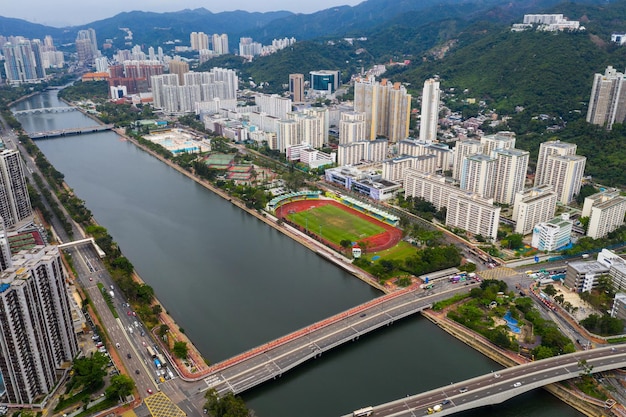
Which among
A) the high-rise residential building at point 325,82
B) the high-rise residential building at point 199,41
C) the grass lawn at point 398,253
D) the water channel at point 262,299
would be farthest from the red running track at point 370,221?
the high-rise residential building at point 199,41

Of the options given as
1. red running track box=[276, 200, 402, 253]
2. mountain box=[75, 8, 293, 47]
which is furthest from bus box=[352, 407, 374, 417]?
mountain box=[75, 8, 293, 47]

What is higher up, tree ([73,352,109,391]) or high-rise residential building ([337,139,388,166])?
high-rise residential building ([337,139,388,166])

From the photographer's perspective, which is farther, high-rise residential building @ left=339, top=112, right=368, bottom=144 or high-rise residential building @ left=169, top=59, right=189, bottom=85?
high-rise residential building @ left=169, top=59, right=189, bottom=85

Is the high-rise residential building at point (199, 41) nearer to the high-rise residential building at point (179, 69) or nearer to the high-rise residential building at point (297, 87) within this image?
the high-rise residential building at point (179, 69)

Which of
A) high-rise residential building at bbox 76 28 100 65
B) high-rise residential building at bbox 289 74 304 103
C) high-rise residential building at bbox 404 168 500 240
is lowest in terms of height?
high-rise residential building at bbox 404 168 500 240

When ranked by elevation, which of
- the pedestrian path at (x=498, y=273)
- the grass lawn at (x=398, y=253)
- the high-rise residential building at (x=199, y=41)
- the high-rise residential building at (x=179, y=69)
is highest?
the high-rise residential building at (x=199, y=41)

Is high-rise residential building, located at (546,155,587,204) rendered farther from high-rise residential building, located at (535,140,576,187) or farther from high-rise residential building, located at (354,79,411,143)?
high-rise residential building, located at (354,79,411,143)

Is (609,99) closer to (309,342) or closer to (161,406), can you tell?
(309,342)
